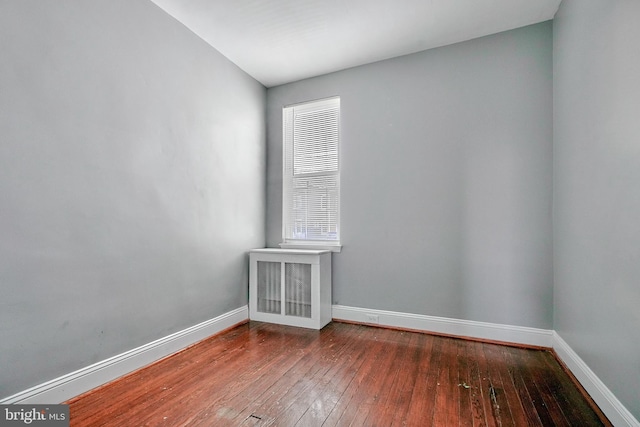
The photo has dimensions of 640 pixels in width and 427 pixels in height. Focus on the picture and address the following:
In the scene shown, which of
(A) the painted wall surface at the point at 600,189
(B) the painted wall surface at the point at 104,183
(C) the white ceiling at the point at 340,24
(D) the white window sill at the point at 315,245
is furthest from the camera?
(D) the white window sill at the point at 315,245

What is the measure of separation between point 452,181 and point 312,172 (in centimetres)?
153

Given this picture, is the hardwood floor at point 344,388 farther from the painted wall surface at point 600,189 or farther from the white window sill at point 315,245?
the white window sill at point 315,245

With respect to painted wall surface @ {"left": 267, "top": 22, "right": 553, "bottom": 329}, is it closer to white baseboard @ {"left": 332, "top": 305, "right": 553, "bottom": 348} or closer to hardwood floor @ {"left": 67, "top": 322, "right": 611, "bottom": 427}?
white baseboard @ {"left": 332, "top": 305, "right": 553, "bottom": 348}

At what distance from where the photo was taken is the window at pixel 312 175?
3.45 metres

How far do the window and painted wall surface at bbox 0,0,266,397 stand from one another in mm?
815

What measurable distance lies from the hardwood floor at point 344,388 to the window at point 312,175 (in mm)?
1243

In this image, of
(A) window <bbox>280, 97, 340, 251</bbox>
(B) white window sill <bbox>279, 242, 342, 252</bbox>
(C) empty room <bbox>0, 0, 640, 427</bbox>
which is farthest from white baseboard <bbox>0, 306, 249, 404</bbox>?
(A) window <bbox>280, 97, 340, 251</bbox>

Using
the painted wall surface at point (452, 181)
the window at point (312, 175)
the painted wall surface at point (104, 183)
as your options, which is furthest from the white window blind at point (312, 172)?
the painted wall surface at point (104, 183)

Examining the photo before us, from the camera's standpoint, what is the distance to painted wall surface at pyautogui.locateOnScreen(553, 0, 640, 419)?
147 centimetres

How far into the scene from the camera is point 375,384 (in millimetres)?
2014

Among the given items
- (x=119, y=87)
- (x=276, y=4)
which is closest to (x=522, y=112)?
(x=276, y=4)

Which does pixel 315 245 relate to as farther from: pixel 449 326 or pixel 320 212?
pixel 449 326

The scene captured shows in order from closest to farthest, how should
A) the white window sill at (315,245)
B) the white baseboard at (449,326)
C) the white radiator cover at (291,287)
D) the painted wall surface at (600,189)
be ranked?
the painted wall surface at (600,189) → the white baseboard at (449,326) → the white radiator cover at (291,287) → the white window sill at (315,245)

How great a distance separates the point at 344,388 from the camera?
1.96m
